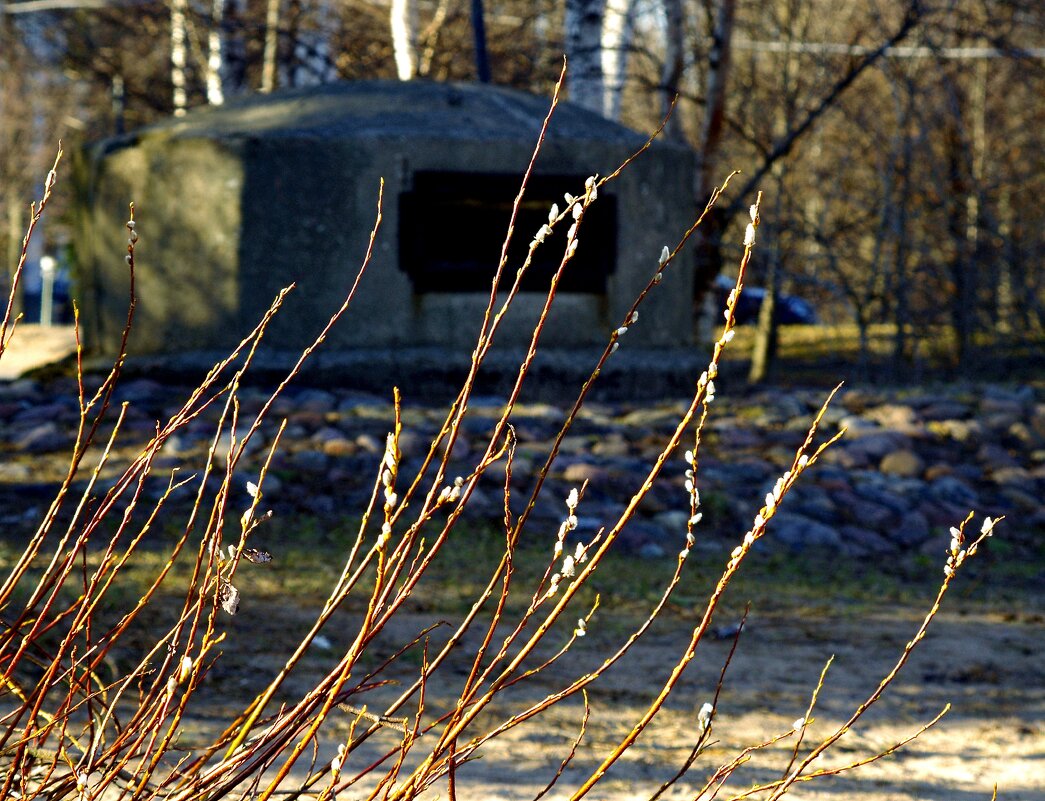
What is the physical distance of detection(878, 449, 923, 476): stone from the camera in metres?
7.80

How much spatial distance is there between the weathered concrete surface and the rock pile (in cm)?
57

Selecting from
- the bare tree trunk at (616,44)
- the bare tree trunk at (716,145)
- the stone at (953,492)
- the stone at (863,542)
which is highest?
the bare tree trunk at (616,44)

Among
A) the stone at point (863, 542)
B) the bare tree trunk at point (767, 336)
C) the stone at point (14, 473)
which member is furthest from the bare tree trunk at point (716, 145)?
the stone at point (14, 473)

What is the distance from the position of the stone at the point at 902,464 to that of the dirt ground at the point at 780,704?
7.17 ft

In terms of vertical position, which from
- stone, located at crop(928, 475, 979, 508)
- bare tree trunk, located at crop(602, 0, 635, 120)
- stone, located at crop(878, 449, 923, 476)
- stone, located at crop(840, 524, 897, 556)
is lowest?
stone, located at crop(840, 524, 897, 556)

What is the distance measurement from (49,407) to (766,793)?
19.2 feet

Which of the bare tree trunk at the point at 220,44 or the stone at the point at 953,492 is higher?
the bare tree trunk at the point at 220,44

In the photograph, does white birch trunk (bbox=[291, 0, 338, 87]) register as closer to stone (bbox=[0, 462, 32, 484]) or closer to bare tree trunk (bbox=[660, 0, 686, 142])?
bare tree trunk (bbox=[660, 0, 686, 142])

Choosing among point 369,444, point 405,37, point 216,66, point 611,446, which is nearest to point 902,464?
point 611,446

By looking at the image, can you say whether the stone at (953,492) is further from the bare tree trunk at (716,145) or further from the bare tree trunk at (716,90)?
the bare tree trunk at (716,90)

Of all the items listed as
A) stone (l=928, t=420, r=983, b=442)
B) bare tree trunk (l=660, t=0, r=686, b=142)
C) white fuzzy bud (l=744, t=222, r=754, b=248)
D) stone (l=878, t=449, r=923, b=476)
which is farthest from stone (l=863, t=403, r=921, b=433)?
white fuzzy bud (l=744, t=222, r=754, b=248)

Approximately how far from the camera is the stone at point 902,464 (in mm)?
7797

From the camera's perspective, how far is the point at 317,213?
341 inches

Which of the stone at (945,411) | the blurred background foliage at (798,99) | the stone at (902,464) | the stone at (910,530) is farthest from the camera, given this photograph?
the blurred background foliage at (798,99)
